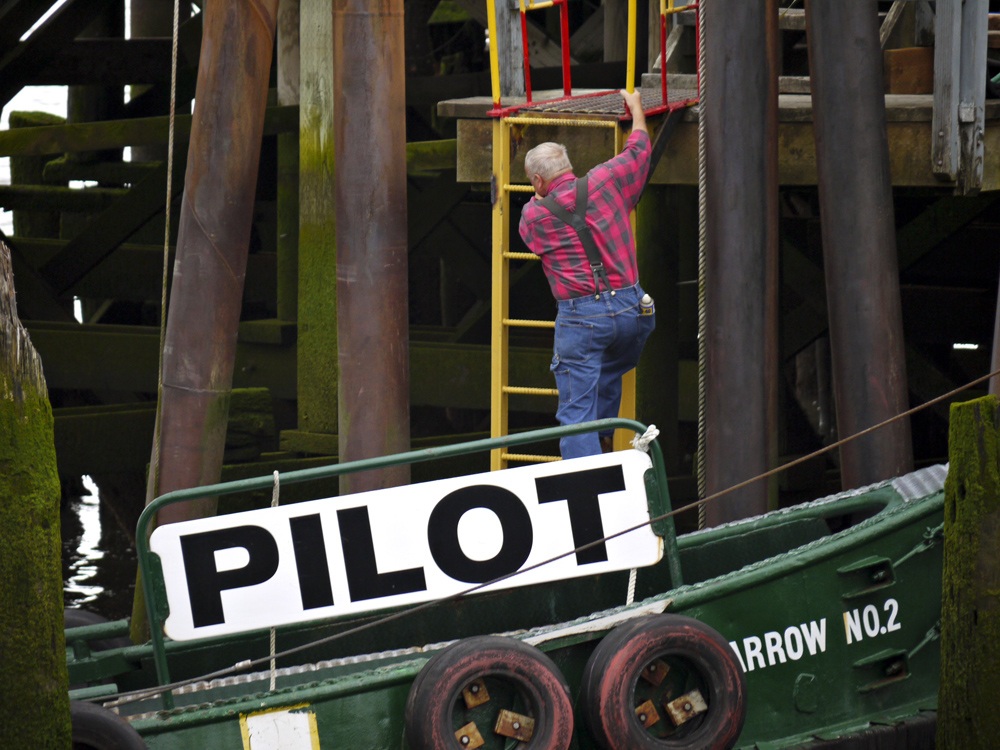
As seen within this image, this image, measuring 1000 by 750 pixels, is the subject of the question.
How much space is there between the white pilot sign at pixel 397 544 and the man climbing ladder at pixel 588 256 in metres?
1.16

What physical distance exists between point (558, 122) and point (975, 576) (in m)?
3.12

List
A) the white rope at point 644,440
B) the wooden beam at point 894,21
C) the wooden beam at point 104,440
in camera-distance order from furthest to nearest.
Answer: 1. the wooden beam at point 104,440
2. the wooden beam at point 894,21
3. the white rope at point 644,440

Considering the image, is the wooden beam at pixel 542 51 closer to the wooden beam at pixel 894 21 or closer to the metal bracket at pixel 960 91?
the wooden beam at pixel 894 21

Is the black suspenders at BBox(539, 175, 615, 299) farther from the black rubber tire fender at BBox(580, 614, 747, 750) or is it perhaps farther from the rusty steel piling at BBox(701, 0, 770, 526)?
the black rubber tire fender at BBox(580, 614, 747, 750)

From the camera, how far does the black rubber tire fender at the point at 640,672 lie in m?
3.80

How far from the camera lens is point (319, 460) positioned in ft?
23.2

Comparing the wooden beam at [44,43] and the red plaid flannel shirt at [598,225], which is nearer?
the red plaid flannel shirt at [598,225]

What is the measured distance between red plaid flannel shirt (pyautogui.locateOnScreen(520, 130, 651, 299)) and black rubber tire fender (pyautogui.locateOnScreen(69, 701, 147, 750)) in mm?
2605

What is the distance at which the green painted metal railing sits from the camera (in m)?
3.83

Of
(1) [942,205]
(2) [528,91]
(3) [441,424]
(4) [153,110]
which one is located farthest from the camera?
(4) [153,110]

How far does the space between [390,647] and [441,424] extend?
636 centimetres

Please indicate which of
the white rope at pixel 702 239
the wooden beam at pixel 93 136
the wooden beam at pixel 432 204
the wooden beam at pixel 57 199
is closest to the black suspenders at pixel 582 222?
the white rope at pixel 702 239

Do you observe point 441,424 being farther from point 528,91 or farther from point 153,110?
point 528,91

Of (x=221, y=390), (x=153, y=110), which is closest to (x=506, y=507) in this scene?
(x=221, y=390)
